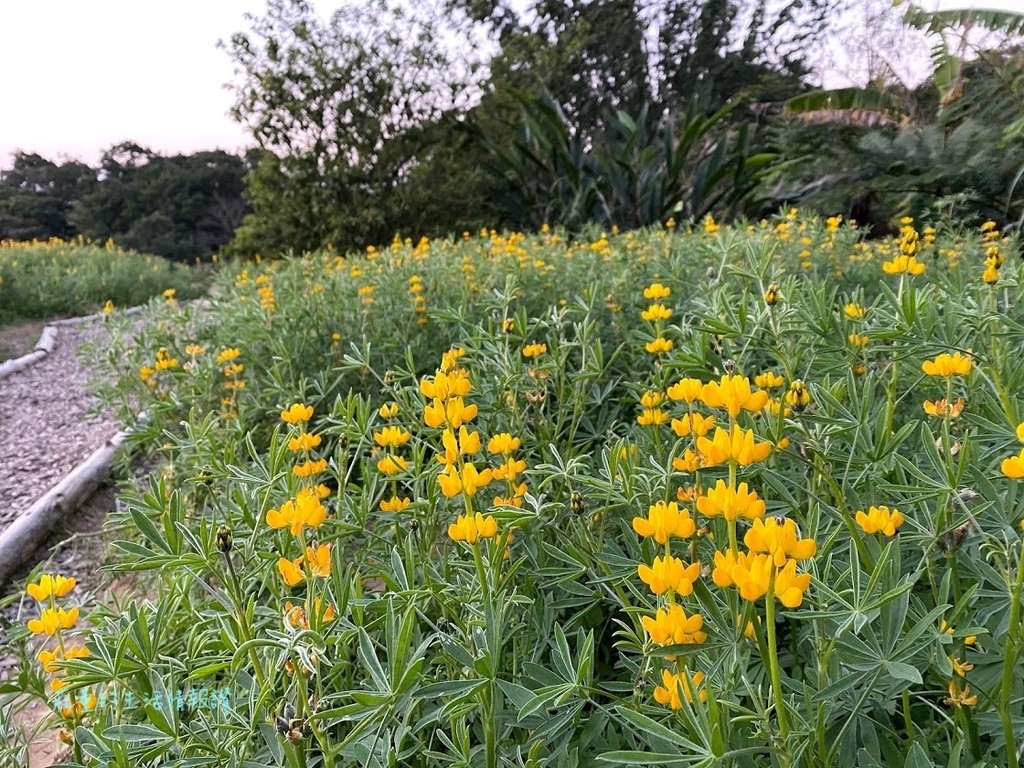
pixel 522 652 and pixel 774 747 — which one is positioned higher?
pixel 774 747

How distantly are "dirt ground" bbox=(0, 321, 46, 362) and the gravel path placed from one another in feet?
1.71

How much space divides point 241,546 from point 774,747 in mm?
809

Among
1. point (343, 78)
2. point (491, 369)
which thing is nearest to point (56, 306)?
point (343, 78)

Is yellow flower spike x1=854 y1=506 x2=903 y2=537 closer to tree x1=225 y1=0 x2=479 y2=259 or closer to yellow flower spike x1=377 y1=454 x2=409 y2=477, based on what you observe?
yellow flower spike x1=377 y1=454 x2=409 y2=477

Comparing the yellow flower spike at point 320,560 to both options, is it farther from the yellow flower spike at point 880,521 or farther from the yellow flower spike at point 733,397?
the yellow flower spike at point 880,521

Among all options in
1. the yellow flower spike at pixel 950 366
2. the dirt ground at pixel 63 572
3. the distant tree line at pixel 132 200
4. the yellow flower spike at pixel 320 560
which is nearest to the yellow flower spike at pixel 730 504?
the yellow flower spike at pixel 320 560

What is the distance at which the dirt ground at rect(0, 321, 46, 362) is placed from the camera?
5.24 metres

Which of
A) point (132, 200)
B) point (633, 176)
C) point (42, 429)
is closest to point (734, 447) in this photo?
point (42, 429)

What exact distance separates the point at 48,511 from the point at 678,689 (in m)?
2.52

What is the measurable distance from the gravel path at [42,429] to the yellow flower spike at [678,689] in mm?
2674

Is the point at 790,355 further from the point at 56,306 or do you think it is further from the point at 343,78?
the point at 343,78

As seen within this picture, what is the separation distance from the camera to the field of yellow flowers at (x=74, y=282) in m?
6.76

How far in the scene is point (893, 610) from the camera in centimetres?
66

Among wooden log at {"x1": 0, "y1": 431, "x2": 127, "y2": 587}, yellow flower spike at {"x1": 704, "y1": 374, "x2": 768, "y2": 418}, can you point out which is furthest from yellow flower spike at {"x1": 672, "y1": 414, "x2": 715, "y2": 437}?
wooden log at {"x1": 0, "y1": 431, "x2": 127, "y2": 587}
